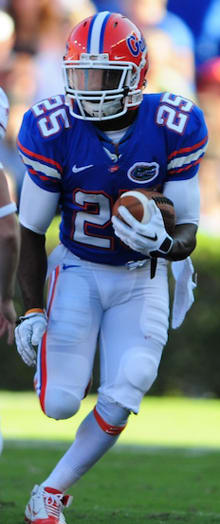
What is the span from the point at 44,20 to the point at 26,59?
1.71 feet

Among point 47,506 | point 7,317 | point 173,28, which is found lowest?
point 173,28

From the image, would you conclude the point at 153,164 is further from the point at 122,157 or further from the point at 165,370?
the point at 165,370

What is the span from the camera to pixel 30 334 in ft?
14.2

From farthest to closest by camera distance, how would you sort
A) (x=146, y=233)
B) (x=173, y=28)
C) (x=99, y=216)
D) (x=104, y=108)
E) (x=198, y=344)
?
(x=173, y=28) < (x=198, y=344) < (x=99, y=216) < (x=104, y=108) < (x=146, y=233)

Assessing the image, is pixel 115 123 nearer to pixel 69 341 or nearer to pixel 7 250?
pixel 7 250

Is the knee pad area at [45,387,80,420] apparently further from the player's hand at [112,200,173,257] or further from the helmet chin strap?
the helmet chin strap

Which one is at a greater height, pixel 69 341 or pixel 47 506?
pixel 69 341

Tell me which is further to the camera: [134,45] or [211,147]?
[211,147]

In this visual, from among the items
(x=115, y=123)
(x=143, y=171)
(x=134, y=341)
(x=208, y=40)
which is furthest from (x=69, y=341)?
(x=208, y=40)

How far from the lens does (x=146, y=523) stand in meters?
4.44

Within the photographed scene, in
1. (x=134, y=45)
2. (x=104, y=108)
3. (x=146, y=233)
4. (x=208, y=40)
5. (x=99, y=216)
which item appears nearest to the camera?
(x=146, y=233)

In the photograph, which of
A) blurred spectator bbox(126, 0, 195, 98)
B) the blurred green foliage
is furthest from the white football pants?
blurred spectator bbox(126, 0, 195, 98)

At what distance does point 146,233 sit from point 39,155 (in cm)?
59

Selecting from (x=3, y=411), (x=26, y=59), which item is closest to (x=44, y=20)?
(x=26, y=59)
